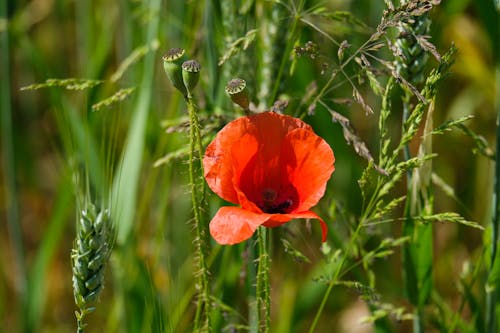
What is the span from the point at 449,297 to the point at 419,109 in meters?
1.22

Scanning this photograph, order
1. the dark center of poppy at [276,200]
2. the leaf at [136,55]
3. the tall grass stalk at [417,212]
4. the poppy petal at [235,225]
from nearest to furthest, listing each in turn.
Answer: the poppy petal at [235,225] → the dark center of poppy at [276,200] → the tall grass stalk at [417,212] → the leaf at [136,55]

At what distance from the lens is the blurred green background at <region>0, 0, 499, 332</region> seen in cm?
136

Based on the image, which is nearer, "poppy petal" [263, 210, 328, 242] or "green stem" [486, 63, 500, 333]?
"poppy petal" [263, 210, 328, 242]

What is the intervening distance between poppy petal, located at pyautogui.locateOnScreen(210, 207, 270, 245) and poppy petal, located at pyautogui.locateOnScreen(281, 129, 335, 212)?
7 cm

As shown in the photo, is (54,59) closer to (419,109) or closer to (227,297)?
(227,297)

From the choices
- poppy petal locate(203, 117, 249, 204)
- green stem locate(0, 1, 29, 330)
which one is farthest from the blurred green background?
poppy petal locate(203, 117, 249, 204)

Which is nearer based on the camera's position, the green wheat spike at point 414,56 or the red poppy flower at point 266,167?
the red poppy flower at point 266,167

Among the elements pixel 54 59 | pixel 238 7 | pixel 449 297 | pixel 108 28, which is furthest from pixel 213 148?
pixel 54 59

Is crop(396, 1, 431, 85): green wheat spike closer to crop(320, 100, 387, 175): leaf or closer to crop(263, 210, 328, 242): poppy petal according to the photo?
crop(320, 100, 387, 175): leaf

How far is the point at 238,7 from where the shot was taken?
46.1 inches

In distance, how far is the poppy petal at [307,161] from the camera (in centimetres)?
84

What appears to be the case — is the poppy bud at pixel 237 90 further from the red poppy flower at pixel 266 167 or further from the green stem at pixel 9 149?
the green stem at pixel 9 149

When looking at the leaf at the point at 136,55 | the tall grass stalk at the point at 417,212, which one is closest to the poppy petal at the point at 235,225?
the tall grass stalk at the point at 417,212

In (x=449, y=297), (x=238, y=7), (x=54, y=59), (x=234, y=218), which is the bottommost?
(x=449, y=297)
